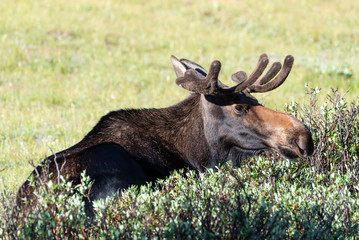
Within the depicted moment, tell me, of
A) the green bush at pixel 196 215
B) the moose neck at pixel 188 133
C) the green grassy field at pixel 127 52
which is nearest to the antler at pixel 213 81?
the moose neck at pixel 188 133

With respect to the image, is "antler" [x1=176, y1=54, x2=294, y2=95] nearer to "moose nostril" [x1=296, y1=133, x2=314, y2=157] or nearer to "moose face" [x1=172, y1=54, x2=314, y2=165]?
"moose face" [x1=172, y1=54, x2=314, y2=165]

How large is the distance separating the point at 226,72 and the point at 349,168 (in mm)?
7540

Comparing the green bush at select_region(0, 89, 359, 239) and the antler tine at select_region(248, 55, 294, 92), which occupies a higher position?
the antler tine at select_region(248, 55, 294, 92)

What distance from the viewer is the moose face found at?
5.82 metres

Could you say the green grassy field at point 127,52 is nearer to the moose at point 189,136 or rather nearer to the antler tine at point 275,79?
the moose at point 189,136

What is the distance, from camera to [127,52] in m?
15.2

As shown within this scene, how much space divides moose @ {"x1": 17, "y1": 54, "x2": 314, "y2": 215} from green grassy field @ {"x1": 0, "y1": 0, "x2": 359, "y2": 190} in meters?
1.39

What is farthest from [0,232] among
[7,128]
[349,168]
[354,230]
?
[7,128]

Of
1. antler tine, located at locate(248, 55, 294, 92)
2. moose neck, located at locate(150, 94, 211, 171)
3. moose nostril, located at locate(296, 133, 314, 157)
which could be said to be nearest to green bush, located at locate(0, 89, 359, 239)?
moose nostril, located at locate(296, 133, 314, 157)

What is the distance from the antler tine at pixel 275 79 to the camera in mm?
6119

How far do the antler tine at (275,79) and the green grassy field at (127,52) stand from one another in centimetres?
159

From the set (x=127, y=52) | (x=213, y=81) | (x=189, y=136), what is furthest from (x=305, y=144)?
(x=127, y=52)

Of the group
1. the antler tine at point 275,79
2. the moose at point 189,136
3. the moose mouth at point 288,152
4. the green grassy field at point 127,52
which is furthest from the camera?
the green grassy field at point 127,52

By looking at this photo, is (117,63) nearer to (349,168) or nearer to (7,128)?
(7,128)
